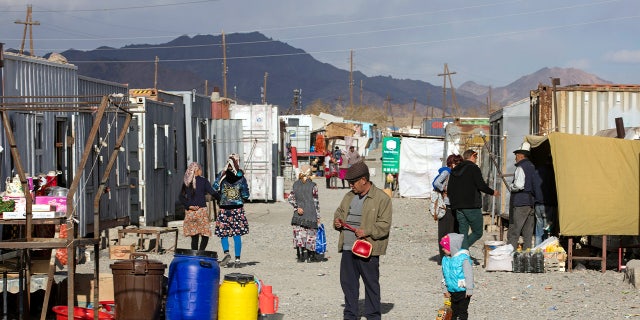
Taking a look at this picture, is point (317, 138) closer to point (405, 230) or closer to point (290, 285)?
point (405, 230)

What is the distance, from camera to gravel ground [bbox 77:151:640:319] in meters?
11.7

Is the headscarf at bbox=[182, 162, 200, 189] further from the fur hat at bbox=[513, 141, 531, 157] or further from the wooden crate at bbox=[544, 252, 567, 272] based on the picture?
the wooden crate at bbox=[544, 252, 567, 272]

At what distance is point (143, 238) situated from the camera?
17969 millimetres

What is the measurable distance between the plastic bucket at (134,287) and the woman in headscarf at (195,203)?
540 centimetres

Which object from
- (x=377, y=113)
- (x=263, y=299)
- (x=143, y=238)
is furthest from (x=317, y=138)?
(x=377, y=113)

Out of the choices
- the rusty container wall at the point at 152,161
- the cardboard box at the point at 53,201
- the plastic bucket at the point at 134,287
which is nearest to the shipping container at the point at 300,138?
the rusty container wall at the point at 152,161

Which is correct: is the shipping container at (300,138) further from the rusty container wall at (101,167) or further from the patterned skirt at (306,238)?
the patterned skirt at (306,238)

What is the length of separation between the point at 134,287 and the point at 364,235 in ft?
7.50

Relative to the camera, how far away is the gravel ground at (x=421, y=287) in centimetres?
1170

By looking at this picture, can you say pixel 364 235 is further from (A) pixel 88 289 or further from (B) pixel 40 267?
(B) pixel 40 267

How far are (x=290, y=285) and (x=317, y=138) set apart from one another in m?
45.2

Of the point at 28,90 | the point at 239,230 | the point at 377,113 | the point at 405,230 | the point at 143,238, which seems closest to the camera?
the point at 28,90

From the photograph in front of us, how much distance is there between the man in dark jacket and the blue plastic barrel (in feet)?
19.1

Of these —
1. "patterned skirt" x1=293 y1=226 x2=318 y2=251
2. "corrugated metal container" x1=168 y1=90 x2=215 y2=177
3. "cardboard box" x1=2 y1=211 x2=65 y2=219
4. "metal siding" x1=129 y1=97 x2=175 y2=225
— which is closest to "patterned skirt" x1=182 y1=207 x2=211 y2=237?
"patterned skirt" x1=293 y1=226 x2=318 y2=251
